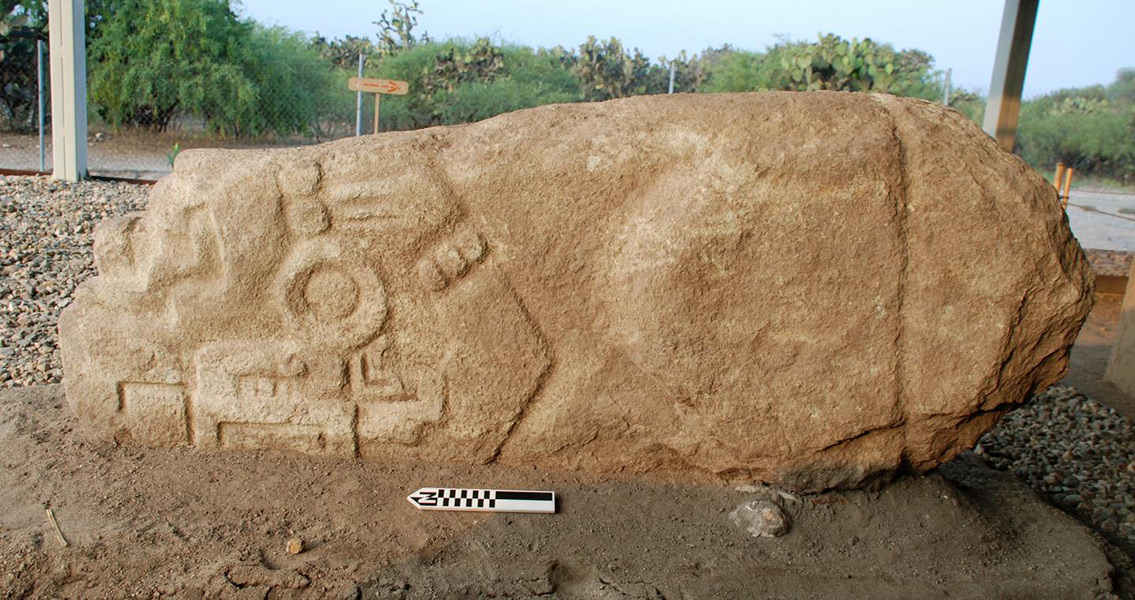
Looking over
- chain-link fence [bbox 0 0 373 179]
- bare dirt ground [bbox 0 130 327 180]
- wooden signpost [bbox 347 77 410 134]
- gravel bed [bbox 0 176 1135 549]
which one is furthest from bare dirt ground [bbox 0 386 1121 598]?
chain-link fence [bbox 0 0 373 179]

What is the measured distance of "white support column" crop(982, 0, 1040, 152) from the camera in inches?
231

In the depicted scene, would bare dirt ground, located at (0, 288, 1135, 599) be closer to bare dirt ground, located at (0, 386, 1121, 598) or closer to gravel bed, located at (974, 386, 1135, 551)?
bare dirt ground, located at (0, 386, 1121, 598)

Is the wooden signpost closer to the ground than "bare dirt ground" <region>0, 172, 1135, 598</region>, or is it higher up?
higher up

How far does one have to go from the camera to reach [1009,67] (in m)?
5.93

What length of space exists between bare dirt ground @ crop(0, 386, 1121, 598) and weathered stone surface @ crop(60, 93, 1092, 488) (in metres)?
0.10

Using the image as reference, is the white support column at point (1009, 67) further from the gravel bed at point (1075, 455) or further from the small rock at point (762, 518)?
the small rock at point (762, 518)

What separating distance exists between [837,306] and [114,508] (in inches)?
81.5

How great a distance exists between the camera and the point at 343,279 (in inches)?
97.7

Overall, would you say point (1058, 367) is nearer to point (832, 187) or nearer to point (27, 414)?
point (832, 187)

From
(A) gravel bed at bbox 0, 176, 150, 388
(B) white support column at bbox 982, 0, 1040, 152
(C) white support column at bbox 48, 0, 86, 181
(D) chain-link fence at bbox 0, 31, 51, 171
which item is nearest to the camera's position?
(A) gravel bed at bbox 0, 176, 150, 388

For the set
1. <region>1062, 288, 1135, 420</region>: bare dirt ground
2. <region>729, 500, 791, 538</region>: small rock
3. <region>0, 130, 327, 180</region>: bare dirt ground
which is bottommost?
<region>1062, 288, 1135, 420</region>: bare dirt ground

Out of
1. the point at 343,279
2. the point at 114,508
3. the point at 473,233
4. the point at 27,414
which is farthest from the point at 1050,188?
the point at 27,414

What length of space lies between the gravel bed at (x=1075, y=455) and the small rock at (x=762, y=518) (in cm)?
129

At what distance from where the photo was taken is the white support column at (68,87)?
6.83 metres
